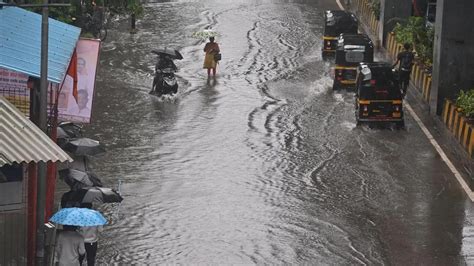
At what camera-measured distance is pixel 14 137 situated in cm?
1368

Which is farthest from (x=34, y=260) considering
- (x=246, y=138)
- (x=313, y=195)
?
(x=246, y=138)

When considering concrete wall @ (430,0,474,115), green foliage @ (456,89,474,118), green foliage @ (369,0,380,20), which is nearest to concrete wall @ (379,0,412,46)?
green foliage @ (369,0,380,20)

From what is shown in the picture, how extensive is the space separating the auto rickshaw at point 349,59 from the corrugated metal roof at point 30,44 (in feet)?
50.7

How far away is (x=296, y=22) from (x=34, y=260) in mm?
32224

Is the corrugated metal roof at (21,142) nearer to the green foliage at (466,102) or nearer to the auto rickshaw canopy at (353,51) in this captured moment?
the green foliage at (466,102)

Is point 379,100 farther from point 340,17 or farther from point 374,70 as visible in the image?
point 340,17

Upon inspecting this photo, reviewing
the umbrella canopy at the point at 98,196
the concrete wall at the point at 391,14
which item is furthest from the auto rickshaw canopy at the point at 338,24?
the umbrella canopy at the point at 98,196

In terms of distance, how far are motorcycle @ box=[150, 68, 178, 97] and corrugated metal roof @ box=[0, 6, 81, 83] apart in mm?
12856

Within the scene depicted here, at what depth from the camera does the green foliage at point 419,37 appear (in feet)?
113

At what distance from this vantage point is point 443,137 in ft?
91.2

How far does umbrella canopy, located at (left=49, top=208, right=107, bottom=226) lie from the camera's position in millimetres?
14711

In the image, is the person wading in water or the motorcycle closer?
the motorcycle

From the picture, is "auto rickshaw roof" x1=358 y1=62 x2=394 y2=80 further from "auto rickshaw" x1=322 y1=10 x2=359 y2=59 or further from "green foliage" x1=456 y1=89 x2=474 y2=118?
"auto rickshaw" x1=322 y1=10 x2=359 y2=59

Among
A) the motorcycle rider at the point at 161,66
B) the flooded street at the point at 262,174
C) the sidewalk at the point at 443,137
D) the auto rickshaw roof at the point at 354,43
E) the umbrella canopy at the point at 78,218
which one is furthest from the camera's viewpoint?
the auto rickshaw roof at the point at 354,43
